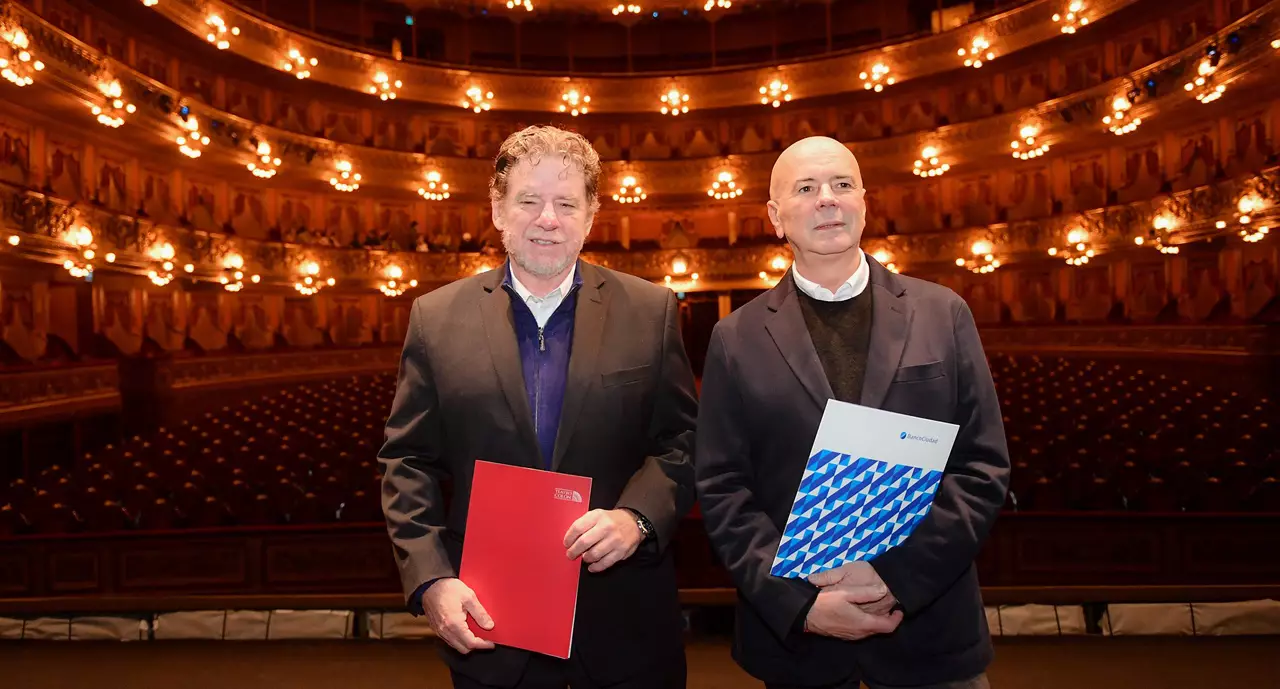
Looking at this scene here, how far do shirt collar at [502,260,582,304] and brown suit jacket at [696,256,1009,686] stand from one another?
385 mm

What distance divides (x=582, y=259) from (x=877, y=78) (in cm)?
2163

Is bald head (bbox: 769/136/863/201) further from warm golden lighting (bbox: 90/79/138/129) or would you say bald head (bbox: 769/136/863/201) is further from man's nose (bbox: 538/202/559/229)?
warm golden lighting (bbox: 90/79/138/129)

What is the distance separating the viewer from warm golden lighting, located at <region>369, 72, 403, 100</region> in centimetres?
2228

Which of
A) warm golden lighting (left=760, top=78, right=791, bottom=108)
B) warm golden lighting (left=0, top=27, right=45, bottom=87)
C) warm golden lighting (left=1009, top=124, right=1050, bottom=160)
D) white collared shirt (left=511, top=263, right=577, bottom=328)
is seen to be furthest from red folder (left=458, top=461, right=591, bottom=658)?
warm golden lighting (left=760, top=78, right=791, bottom=108)

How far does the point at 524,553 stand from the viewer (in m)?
1.83

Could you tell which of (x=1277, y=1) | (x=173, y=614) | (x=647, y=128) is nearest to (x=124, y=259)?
(x=173, y=614)

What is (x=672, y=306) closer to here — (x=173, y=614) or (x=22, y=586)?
(x=173, y=614)

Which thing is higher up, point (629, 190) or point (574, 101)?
point (574, 101)

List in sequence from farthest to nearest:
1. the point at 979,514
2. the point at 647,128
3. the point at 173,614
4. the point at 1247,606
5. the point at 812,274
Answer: the point at 647,128 → the point at 173,614 → the point at 1247,606 → the point at 812,274 → the point at 979,514

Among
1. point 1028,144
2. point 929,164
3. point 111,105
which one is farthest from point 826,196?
point 929,164

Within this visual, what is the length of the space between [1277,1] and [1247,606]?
44.8 feet

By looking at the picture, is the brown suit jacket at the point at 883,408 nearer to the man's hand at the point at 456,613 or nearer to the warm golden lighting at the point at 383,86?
the man's hand at the point at 456,613

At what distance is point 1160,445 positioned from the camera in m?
7.30

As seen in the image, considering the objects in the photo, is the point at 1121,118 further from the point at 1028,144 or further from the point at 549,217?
the point at 549,217
